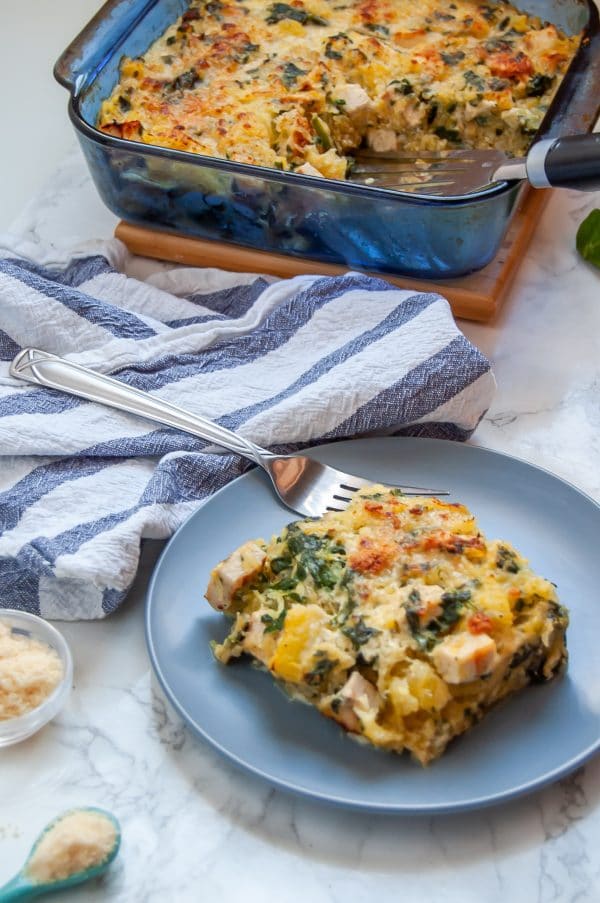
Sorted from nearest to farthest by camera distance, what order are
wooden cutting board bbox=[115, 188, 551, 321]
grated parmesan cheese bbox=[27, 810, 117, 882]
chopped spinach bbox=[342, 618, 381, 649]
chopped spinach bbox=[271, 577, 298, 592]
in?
grated parmesan cheese bbox=[27, 810, 117, 882] → chopped spinach bbox=[342, 618, 381, 649] → chopped spinach bbox=[271, 577, 298, 592] → wooden cutting board bbox=[115, 188, 551, 321]

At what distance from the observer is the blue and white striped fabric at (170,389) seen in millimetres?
1972

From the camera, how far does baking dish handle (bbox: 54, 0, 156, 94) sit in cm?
263

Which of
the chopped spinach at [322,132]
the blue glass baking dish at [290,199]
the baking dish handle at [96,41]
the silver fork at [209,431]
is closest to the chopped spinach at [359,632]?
the silver fork at [209,431]

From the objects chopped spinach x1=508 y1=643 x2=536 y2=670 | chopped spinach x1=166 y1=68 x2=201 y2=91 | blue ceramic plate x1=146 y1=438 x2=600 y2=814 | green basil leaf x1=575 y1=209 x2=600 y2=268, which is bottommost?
green basil leaf x1=575 y1=209 x2=600 y2=268

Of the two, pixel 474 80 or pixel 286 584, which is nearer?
pixel 286 584

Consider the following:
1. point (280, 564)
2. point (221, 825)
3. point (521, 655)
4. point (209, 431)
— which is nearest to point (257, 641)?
point (280, 564)

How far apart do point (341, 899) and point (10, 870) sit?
0.46 meters

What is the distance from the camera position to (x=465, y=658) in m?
1.57

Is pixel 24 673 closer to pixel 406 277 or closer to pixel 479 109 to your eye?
pixel 406 277

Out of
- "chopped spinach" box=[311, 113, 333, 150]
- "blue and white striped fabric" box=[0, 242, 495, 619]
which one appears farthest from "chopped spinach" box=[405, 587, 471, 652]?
"chopped spinach" box=[311, 113, 333, 150]

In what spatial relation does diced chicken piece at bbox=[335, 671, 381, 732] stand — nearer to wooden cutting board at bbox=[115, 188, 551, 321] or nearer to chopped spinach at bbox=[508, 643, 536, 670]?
chopped spinach at bbox=[508, 643, 536, 670]

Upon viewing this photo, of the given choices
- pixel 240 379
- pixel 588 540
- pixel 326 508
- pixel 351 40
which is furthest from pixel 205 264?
pixel 588 540

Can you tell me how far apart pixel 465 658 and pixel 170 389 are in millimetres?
930

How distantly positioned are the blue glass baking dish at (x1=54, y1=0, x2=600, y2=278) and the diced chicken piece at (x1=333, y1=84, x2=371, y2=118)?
0.40 metres
